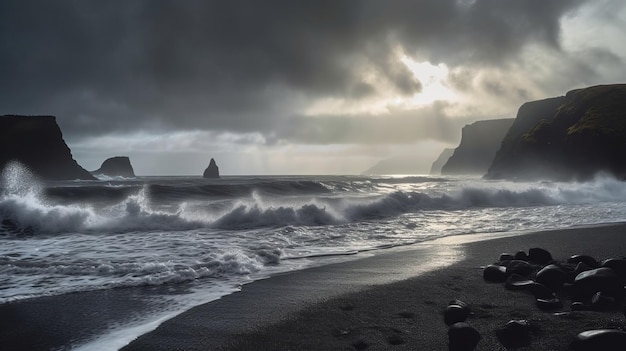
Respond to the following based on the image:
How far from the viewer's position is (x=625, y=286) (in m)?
4.62

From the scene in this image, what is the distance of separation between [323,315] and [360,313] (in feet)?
1.53

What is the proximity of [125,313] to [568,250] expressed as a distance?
29.5 ft

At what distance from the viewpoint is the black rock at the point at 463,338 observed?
3.27 metres

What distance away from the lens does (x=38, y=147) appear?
86312mm

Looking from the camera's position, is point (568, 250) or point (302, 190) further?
point (302, 190)

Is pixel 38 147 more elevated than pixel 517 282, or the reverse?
pixel 38 147

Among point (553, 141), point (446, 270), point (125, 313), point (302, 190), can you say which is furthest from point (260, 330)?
point (553, 141)

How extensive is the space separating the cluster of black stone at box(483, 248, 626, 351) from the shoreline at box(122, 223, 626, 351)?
16cm

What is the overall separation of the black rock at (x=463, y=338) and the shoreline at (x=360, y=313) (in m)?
0.08

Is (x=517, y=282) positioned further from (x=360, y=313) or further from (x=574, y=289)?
(x=360, y=313)

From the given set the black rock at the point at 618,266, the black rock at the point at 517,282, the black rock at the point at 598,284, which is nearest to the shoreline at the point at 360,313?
the black rock at the point at 517,282

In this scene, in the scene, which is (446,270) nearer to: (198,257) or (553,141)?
(198,257)

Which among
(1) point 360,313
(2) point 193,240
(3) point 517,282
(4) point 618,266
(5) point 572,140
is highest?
(5) point 572,140

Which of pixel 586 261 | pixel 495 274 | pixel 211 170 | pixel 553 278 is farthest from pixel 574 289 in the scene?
pixel 211 170
